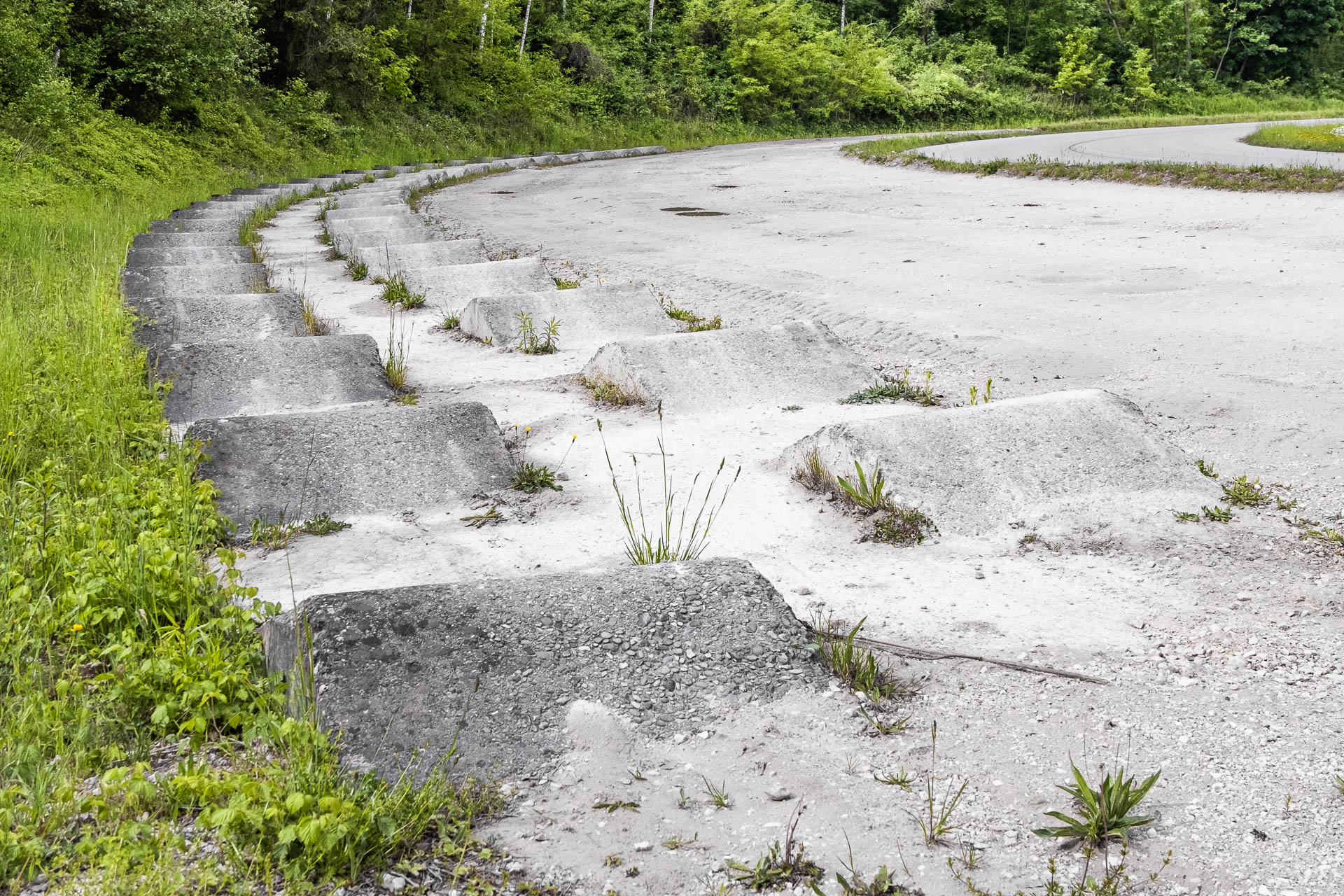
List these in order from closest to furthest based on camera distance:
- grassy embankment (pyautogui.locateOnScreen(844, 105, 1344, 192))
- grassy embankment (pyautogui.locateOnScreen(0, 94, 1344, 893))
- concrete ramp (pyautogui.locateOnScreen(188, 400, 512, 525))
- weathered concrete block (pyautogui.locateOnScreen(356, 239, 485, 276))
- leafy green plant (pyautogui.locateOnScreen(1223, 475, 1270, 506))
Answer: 1. grassy embankment (pyautogui.locateOnScreen(0, 94, 1344, 893))
2. leafy green plant (pyautogui.locateOnScreen(1223, 475, 1270, 506))
3. concrete ramp (pyautogui.locateOnScreen(188, 400, 512, 525))
4. weathered concrete block (pyautogui.locateOnScreen(356, 239, 485, 276))
5. grassy embankment (pyautogui.locateOnScreen(844, 105, 1344, 192))

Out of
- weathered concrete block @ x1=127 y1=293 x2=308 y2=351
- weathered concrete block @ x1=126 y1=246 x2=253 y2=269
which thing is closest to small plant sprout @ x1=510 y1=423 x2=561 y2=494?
weathered concrete block @ x1=127 y1=293 x2=308 y2=351

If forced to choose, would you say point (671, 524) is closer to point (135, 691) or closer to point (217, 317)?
point (135, 691)

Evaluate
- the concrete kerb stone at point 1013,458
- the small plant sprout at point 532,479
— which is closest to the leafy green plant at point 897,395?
the concrete kerb stone at point 1013,458

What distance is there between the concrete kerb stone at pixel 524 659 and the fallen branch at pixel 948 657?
212 mm

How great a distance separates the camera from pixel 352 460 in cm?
452

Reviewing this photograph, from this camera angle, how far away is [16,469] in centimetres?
405

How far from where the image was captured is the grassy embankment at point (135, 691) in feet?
6.76

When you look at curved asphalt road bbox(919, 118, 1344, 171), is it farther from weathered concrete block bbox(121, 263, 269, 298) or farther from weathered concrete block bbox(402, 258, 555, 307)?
weathered concrete block bbox(121, 263, 269, 298)

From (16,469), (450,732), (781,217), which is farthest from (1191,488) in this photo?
(781,217)

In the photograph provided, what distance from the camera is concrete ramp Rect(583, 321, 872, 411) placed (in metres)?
5.58

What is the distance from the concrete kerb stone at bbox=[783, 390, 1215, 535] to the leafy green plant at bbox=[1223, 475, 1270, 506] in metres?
0.08

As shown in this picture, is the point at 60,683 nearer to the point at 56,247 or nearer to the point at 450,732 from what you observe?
the point at 450,732

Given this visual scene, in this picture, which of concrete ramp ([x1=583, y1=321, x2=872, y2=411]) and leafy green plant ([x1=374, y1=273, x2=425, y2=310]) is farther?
leafy green plant ([x1=374, y1=273, x2=425, y2=310])

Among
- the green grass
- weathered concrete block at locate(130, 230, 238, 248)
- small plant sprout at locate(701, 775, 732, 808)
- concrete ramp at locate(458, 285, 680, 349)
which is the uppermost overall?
the green grass
